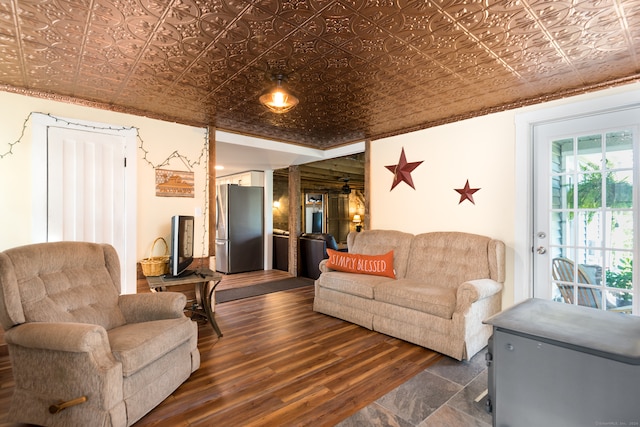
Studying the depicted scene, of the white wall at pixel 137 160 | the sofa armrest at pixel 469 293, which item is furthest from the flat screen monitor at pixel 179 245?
the sofa armrest at pixel 469 293

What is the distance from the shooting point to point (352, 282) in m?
3.54

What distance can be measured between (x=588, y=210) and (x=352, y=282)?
2.31m

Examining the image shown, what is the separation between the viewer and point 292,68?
2.43 metres

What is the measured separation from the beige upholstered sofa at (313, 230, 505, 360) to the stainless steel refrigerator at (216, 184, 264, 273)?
2.94 metres

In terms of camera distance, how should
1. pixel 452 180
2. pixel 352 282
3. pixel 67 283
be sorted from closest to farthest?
1. pixel 67 283
2. pixel 352 282
3. pixel 452 180

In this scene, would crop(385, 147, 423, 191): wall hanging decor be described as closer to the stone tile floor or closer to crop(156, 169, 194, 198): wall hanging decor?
the stone tile floor

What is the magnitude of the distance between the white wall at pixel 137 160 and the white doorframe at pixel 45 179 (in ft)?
0.15

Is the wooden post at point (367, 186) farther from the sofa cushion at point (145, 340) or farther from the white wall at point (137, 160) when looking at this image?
the sofa cushion at point (145, 340)

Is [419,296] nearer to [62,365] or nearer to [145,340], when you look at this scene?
[145,340]

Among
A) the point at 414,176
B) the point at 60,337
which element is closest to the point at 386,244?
the point at 414,176

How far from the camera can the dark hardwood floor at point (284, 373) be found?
6.38ft

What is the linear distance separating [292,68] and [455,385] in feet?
8.74

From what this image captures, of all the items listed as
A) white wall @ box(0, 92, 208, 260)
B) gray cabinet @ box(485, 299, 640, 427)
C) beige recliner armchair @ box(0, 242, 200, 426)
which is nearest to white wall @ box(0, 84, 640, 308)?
white wall @ box(0, 92, 208, 260)

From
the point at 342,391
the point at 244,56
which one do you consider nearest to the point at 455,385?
the point at 342,391
